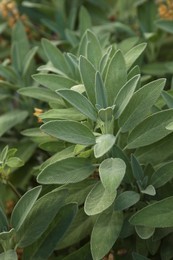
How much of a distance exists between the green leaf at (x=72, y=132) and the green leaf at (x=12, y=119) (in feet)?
1.10

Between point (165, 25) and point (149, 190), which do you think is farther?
point (165, 25)

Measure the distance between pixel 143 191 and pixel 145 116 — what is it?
0.42ft

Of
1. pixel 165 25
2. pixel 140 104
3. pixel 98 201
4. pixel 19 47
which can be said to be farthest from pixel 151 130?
pixel 19 47

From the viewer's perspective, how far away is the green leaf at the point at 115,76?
899 millimetres

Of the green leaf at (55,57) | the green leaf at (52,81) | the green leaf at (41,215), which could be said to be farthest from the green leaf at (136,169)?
the green leaf at (55,57)

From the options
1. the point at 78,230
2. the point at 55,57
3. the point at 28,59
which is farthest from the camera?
the point at 28,59

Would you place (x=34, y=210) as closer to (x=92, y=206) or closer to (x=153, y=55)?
(x=92, y=206)

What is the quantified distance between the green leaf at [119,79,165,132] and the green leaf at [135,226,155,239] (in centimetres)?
17

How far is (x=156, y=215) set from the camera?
2.78ft

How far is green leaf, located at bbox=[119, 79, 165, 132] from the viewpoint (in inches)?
34.7

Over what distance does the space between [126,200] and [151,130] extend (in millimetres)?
127

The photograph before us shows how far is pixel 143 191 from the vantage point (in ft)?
2.95

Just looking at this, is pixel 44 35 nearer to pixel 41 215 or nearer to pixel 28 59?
pixel 28 59

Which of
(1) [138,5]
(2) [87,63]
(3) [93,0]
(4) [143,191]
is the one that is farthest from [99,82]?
(3) [93,0]
